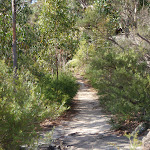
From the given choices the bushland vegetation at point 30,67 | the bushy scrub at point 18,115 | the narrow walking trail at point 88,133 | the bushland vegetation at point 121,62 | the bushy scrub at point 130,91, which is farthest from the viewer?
the bushland vegetation at point 121,62

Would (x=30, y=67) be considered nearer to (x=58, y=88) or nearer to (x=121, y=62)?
(x=58, y=88)

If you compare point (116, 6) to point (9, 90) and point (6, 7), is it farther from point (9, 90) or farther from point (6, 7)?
point (9, 90)

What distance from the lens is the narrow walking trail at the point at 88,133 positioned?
5.87m

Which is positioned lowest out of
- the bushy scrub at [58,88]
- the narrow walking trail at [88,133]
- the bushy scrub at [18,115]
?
the narrow walking trail at [88,133]

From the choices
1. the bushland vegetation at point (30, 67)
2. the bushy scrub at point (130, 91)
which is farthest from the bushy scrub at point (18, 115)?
the bushy scrub at point (130, 91)

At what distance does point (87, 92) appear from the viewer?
16.2m

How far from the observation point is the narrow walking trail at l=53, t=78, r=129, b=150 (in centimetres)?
587

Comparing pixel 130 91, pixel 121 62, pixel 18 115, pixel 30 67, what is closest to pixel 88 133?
pixel 130 91

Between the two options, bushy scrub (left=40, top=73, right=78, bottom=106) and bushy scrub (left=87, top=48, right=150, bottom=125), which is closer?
bushy scrub (left=87, top=48, right=150, bottom=125)

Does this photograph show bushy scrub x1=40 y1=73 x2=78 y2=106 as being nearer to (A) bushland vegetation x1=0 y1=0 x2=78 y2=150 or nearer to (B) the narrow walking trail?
(A) bushland vegetation x1=0 y1=0 x2=78 y2=150

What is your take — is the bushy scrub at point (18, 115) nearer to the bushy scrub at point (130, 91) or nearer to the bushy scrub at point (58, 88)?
the bushy scrub at point (130, 91)

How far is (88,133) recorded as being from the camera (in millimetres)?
7191

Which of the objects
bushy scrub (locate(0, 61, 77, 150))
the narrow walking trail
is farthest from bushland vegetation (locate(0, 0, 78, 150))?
the narrow walking trail

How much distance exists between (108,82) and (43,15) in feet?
15.1
